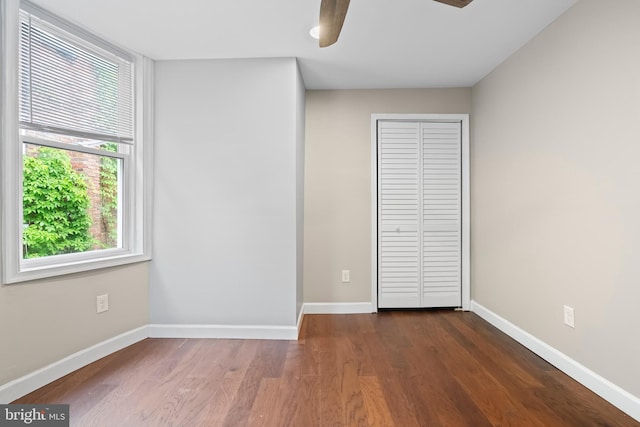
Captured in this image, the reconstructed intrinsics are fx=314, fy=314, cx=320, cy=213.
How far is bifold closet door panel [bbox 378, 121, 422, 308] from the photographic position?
3328mm

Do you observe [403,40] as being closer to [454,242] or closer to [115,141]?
[454,242]

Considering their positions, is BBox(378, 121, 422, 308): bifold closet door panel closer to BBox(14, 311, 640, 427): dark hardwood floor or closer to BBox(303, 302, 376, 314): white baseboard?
BBox(303, 302, 376, 314): white baseboard

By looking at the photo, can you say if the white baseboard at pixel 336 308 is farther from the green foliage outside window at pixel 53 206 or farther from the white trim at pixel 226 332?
the green foliage outside window at pixel 53 206

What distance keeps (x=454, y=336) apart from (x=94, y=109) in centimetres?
335

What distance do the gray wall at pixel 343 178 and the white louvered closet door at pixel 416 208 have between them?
17 cm

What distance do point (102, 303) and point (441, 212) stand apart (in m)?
3.14

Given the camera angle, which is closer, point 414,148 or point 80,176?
point 80,176

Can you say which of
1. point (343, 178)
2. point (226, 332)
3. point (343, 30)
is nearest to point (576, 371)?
point (343, 178)

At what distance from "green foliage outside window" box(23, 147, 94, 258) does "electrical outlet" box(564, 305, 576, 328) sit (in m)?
3.38

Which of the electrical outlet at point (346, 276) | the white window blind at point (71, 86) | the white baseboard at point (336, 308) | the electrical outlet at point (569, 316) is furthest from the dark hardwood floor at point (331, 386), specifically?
the white window blind at point (71, 86)

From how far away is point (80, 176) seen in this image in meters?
2.26

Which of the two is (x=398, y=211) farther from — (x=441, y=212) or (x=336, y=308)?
(x=336, y=308)

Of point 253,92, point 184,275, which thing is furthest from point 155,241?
point 253,92

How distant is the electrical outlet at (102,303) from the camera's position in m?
2.28
